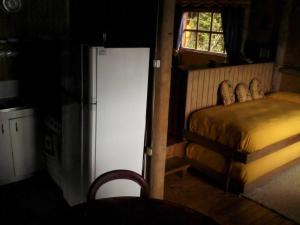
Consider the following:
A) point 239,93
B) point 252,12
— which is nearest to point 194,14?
point 252,12

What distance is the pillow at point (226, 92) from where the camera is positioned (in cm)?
433

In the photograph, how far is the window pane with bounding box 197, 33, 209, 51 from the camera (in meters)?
7.57

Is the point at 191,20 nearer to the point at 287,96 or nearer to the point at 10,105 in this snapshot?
the point at 287,96

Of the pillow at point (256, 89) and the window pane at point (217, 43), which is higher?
the window pane at point (217, 43)

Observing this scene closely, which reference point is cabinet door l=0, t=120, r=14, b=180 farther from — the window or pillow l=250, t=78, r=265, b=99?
the window

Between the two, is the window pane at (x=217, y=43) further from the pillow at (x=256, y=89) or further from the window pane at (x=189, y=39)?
the pillow at (x=256, y=89)

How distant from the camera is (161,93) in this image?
2695 millimetres

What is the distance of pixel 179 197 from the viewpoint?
3.39 metres

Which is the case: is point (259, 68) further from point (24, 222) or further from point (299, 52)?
point (24, 222)

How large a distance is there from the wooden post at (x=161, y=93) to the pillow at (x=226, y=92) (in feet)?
5.79

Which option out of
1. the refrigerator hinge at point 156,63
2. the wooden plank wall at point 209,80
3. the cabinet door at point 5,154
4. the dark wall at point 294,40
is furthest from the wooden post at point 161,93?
the dark wall at point 294,40

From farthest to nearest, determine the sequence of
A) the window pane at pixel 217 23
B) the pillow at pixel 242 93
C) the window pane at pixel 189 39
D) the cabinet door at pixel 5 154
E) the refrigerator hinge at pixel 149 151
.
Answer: the window pane at pixel 189 39
the window pane at pixel 217 23
the pillow at pixel 242 93
the cabinet door at pixel 5 154
the refrigerator hinge at pixel 149 151

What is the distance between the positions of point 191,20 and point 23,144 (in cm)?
568

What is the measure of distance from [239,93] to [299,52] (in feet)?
4.50
